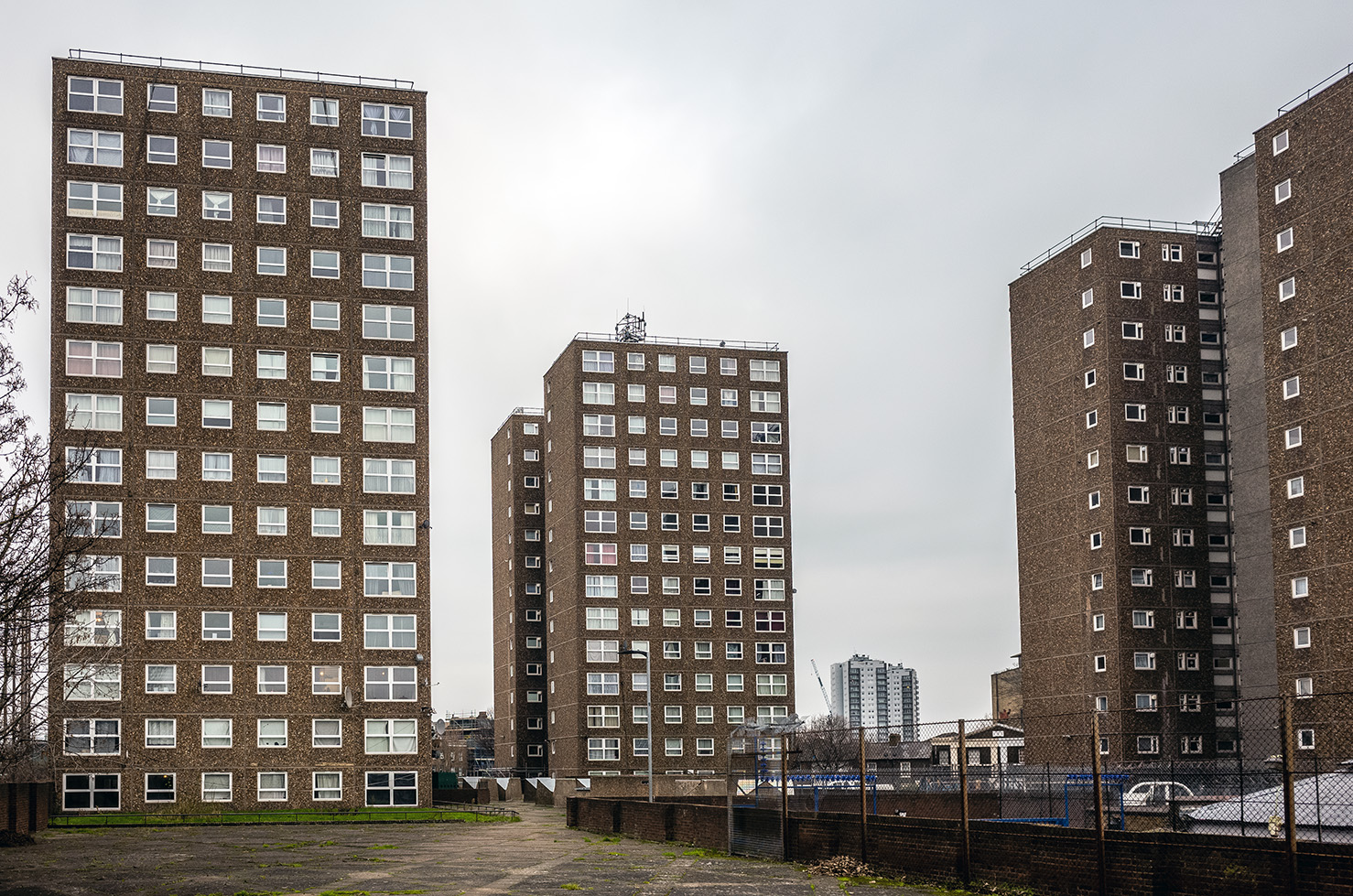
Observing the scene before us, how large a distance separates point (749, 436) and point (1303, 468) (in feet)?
171

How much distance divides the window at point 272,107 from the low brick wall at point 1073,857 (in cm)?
5718

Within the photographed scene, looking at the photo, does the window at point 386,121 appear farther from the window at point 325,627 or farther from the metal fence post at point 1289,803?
the metal fence post at point 1289,803

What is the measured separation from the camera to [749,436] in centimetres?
11812

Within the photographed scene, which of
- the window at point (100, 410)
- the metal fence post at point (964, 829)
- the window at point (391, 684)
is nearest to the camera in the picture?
the metal fence post at point (964, 829)

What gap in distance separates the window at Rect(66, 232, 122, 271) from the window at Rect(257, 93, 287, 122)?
1032cm

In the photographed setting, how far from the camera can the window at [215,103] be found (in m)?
76.6

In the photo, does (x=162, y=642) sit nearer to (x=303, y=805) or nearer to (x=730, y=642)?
(x=303, y=805)

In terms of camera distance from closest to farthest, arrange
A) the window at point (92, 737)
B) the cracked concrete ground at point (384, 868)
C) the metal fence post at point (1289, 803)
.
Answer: the metal fence post at point (1289, 803) < the cracked concrete ground at point (384, 868) < the window at point (92, 737)

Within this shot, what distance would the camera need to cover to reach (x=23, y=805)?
148 feet

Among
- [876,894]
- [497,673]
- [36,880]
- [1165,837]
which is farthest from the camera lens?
[497,673]

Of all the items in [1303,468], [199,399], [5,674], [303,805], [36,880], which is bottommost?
[303,805]

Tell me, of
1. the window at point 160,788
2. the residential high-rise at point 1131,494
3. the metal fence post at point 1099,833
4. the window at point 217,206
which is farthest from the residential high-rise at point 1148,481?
the metal fence post at point 1099,833

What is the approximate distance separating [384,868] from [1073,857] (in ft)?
54.6

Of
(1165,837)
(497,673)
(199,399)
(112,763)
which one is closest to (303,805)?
(112,763)
